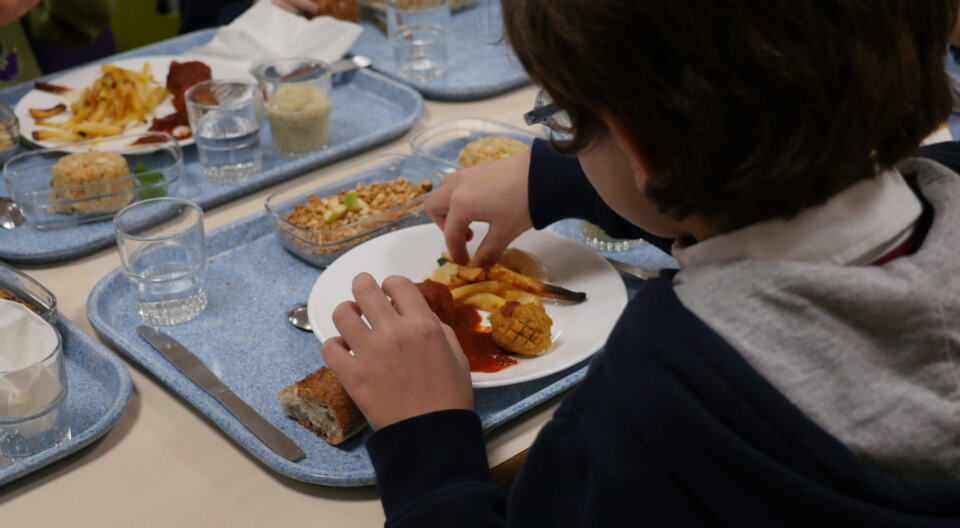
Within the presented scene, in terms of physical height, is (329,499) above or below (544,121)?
below

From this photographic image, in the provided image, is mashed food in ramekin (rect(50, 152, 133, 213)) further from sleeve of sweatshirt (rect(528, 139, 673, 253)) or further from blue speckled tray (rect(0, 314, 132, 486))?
sleeve of sweatshirt (rect(528, 139, 673, 253))

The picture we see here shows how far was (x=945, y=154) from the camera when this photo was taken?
3.30 feet

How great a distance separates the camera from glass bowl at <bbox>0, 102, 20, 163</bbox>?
1596 millimetres

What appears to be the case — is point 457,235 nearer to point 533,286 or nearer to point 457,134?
point 533,286

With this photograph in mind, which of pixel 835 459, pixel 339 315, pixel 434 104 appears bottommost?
pixel 434 104

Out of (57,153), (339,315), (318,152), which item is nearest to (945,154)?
(339,315)

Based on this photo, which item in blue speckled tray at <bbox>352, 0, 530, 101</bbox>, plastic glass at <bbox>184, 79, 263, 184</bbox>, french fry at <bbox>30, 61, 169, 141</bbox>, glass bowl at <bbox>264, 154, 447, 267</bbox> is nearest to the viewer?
glass bowl at <bbox>264, 154, 447, 267</bbox>

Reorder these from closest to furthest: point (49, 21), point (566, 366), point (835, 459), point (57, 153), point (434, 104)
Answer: point (835, 459)
point (566, 366)
point (57, 153)
point (434, 104)
point (49, 21)

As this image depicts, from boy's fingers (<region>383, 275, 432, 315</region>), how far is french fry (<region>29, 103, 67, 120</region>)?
973 millimetres

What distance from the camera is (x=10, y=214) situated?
4.75 ft

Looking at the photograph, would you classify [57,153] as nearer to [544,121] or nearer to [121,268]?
[121,268]

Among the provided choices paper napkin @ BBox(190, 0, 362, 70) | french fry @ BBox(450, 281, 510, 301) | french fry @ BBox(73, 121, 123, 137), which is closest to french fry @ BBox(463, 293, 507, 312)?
french fry @ BBox(450, 281, 510, 301)

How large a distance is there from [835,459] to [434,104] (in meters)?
1.32

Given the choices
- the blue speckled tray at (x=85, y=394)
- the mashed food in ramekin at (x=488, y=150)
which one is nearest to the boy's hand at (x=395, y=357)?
the blue speckled tray at (x=85, y=394)
